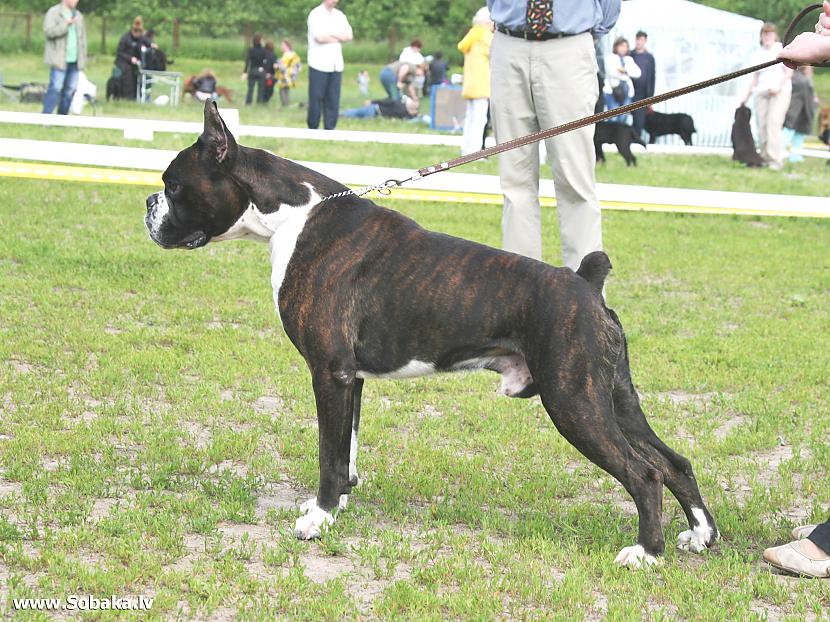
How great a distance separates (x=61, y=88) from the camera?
765 inches

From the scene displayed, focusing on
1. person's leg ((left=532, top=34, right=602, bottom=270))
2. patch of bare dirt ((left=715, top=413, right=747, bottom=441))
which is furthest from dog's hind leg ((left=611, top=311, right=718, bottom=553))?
person's leg ((left=532, top=34, right=602, bottom=270))

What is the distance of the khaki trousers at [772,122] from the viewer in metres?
17.8

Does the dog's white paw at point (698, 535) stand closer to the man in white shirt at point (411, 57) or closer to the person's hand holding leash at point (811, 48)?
the person's hand holding leash at point (811, 48)

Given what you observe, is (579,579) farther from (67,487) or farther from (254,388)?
(254,388)

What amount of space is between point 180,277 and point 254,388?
2500mm

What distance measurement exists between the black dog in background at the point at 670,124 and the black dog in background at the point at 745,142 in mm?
3381

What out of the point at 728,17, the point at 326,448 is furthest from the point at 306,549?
the point at 728,17

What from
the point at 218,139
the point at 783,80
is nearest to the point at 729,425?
the point at 218,139

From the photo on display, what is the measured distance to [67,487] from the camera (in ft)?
14.1

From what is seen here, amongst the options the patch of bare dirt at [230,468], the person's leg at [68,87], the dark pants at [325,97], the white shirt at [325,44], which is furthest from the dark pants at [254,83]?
the patch of bare dirt at [230,468]

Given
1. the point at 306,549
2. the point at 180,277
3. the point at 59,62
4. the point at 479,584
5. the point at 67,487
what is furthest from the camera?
the point at 59,62

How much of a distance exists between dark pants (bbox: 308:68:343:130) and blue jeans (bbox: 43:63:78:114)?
435 cm

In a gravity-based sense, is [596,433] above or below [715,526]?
above

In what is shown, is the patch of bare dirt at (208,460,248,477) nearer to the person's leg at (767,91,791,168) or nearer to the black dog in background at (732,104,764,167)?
the person's leg at (767,91,791,168)
